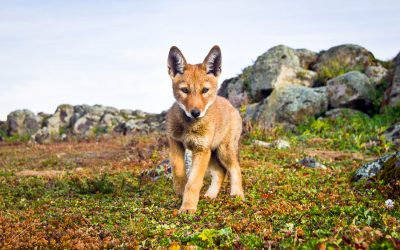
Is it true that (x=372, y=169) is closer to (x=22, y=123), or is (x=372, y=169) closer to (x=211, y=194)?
(x=211, y=194)

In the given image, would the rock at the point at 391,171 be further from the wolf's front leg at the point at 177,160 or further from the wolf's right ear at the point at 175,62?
the wolf's right ear at the point at 175,62

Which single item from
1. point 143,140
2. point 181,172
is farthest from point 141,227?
point 143,140

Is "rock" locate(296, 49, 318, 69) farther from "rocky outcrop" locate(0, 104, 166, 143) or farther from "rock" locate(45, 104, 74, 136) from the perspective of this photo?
"rock" locate(45, 104, 74, 136)

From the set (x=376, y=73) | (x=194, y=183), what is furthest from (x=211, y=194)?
(x=376, y=73)

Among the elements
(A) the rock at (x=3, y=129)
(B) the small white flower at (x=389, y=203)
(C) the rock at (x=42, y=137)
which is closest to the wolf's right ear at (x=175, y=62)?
(B) the small white flower at (x=389, y=203)

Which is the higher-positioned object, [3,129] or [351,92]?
[351,92]

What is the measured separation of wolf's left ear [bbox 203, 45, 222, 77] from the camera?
959 centimetres

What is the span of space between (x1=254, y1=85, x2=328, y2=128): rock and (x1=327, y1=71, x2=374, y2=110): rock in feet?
2.11

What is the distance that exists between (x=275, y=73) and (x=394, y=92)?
8.34 metres

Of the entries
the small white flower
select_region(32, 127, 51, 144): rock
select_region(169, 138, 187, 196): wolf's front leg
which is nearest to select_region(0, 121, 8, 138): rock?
select_region(32, 127, 51, 144): rock

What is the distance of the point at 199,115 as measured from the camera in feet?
29.5

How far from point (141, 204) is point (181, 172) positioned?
1244 millimetres

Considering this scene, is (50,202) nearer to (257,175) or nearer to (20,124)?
(257,175)

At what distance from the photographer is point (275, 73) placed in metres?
33.5
